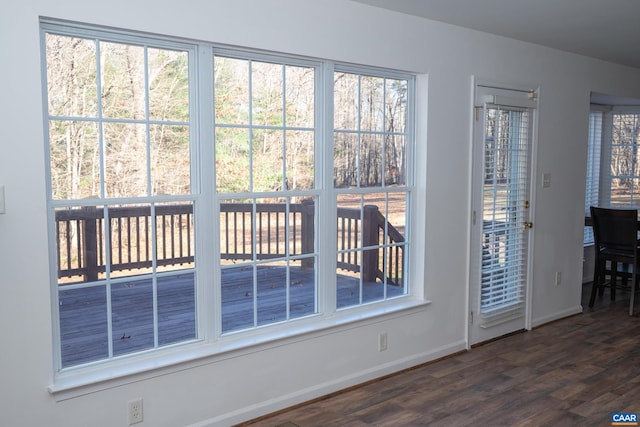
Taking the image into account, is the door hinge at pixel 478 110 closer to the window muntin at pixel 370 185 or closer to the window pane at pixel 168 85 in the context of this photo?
the window muntin at pixel 370 185

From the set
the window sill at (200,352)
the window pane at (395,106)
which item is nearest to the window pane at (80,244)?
the window sill at (200,352)

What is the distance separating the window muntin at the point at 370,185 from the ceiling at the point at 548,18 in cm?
53

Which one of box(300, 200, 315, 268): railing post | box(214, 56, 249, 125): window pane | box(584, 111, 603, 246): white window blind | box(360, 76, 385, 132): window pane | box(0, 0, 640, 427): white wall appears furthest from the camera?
box(584, 111, 603, 246): white window blind

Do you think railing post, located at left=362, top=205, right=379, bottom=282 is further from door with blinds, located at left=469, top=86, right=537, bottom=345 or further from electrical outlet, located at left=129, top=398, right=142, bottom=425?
electrical outlet, located at left=129, top=398, right=142, bottom=425

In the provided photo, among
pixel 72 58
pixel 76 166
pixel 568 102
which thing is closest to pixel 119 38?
pixel 72 58

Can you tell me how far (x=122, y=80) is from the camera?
9.11 feet

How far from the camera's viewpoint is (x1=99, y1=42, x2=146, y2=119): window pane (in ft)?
8.96

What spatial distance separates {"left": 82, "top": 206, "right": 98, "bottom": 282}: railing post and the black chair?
4761 millimetres

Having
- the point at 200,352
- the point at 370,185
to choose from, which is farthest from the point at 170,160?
the point at 370,185

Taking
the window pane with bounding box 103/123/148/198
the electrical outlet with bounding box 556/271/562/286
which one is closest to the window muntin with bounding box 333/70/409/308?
the window pane with bounding box 103/123/148/198

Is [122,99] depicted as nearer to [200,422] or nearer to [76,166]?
[76,166]

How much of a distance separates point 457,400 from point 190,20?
2.69m

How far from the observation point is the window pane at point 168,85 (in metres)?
2.87

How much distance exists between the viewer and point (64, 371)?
2.69 meters
